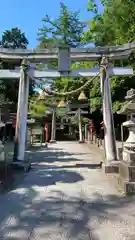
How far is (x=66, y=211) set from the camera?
5.07 m

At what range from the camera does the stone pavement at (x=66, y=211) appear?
13.3 ft

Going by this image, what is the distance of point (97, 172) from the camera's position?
918cm

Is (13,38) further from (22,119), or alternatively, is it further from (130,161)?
(130,161)

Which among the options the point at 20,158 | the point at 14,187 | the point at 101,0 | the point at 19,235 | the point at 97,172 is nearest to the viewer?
the point at 19,235

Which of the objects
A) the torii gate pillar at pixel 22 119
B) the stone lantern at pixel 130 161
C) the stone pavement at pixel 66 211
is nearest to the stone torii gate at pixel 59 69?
the torii gate pillar at pixel 22 119

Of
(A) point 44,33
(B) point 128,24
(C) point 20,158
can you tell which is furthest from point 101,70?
(A) point 44,33

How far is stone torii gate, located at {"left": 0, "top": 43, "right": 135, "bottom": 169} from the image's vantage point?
32.9 ft

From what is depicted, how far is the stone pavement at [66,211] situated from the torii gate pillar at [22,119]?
5.76 ft

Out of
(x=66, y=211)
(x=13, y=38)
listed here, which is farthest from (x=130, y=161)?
(x=13, y=38)

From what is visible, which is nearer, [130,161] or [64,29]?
[130,161]

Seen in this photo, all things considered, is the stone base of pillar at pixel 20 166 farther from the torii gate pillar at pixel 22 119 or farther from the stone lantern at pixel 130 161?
the stone lantern at pixel 130 161

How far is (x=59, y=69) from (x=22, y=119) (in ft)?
7.75

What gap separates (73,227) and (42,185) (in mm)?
3128

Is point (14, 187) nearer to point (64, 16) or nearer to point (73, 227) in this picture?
point (73, 227)
